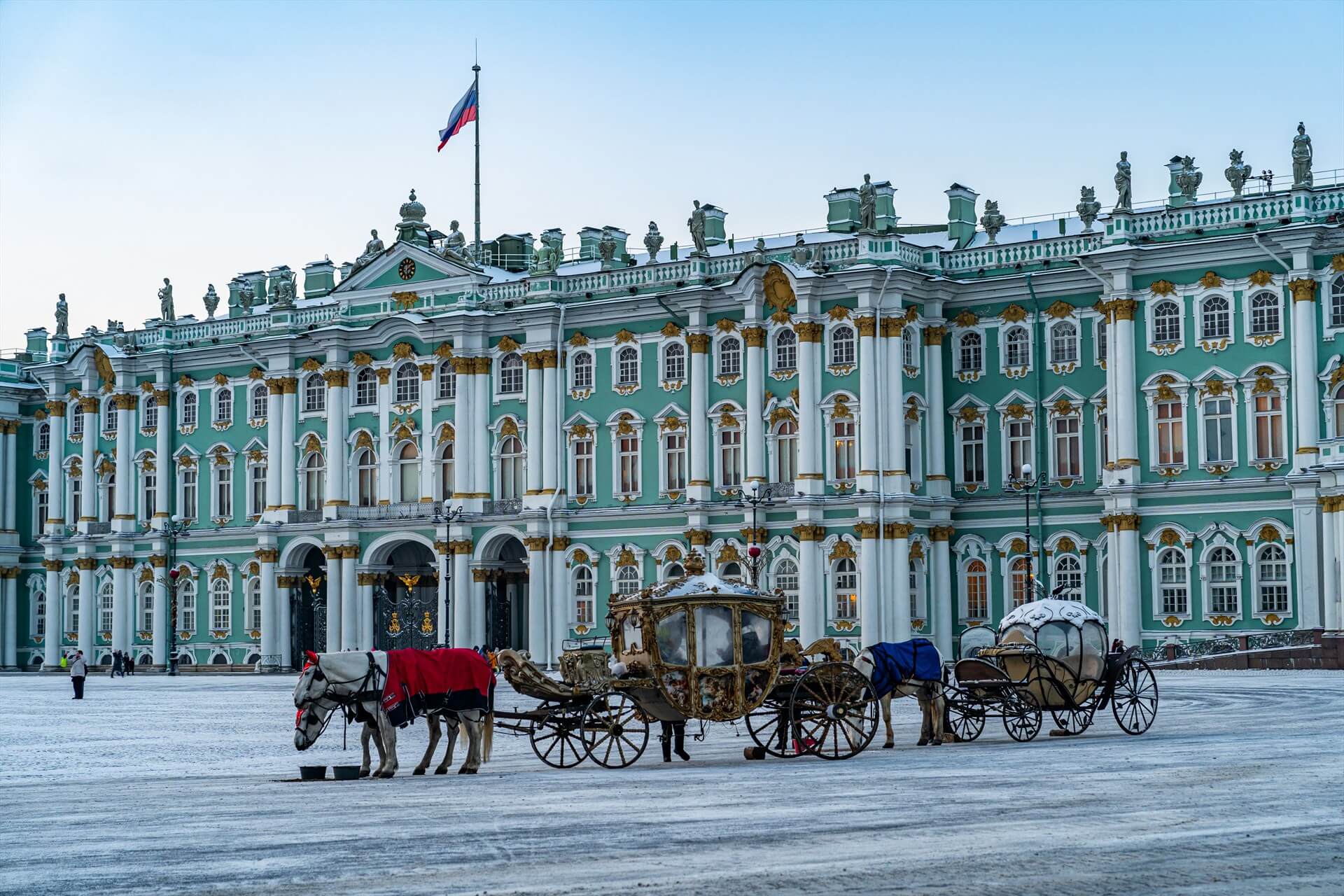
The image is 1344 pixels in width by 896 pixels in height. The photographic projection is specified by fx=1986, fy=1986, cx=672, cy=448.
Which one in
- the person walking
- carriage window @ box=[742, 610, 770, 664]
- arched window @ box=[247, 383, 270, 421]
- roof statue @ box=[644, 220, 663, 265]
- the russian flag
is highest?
the russian flag

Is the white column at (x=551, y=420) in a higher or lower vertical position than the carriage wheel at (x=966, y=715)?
higher

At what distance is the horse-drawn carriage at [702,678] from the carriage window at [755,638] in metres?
0.01

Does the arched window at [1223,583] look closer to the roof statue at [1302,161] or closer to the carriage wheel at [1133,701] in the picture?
the roof statue at [1302,161]

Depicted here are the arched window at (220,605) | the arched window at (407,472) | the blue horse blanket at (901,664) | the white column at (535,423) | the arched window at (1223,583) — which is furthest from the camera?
the arched window at (220,605)

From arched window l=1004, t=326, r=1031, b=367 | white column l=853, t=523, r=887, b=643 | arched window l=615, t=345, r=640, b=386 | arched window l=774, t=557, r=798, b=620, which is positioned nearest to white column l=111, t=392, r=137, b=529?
arched window l=615, t=345, r=640, b=386

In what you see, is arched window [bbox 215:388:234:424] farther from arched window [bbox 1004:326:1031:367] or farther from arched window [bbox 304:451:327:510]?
arched window [bbox 1004:326:1031:367]

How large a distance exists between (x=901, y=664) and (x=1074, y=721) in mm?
3376

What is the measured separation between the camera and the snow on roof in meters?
27.0

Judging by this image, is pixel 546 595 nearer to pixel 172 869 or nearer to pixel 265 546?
pixel 265 546

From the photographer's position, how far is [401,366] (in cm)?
6844

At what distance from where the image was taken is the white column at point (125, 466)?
7525cm

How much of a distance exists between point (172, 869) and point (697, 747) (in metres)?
13.8

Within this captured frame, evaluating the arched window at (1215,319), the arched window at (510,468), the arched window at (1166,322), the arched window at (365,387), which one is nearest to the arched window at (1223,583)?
the arched window at (1215,319)

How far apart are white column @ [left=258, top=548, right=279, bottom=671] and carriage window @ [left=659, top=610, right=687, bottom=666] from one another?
48.4 m
